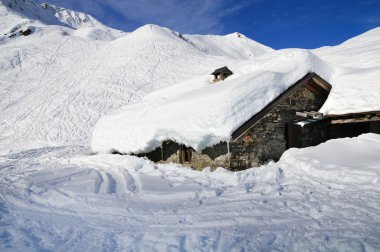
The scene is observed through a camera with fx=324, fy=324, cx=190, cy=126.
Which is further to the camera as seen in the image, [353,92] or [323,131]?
[323,131]

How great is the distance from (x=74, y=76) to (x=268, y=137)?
30.2 meters

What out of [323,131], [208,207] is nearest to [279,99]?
[323,131]

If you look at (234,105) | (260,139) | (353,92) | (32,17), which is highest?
(32,17)

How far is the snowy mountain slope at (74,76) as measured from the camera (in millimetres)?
26703

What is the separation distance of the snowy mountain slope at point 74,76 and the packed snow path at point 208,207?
16299mm

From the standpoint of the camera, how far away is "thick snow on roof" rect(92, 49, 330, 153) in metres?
10.5

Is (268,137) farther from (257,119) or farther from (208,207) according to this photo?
(208,207)

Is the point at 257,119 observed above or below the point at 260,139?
above

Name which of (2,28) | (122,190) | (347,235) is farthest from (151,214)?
(2,28)

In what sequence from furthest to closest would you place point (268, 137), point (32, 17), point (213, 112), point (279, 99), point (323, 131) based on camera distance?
point (32, 17) → point (323, 131) → point (279, 99) → point (268, 137) → point (213, 112)

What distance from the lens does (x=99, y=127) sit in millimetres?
17203

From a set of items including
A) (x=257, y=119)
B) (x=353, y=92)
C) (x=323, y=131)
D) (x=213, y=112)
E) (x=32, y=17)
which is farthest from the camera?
(x=32, y=17)

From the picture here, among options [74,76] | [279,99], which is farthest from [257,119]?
[74,76]

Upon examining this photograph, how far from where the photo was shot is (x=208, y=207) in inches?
268
